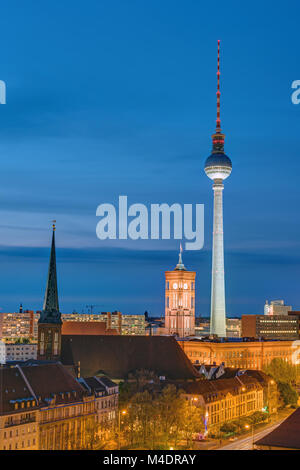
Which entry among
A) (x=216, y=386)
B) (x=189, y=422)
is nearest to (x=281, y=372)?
(x=216, y=386)

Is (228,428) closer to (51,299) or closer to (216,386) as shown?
(216,386)

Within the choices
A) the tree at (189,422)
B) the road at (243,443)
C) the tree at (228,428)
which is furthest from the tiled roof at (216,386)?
the road at (243,443)


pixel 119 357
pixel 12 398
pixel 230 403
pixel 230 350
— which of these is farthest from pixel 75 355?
pixel 230 350

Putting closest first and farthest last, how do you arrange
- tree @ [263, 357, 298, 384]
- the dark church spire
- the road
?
the road → the dark church spire → tree @ [263, 357, 298, 384]

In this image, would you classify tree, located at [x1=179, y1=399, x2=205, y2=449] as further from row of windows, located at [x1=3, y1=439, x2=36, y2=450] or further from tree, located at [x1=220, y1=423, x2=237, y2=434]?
row of windows, located at [x1=3, y1=439, x2=36, y2=450]

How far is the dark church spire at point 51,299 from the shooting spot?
124 metres

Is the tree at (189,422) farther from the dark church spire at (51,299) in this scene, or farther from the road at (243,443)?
the dark church spire at (51,299)

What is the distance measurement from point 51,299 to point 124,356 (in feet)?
73.4

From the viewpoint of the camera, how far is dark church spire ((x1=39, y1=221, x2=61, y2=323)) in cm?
12444

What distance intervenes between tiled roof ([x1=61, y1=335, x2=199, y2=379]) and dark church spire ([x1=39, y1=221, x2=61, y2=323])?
1229 centimetres

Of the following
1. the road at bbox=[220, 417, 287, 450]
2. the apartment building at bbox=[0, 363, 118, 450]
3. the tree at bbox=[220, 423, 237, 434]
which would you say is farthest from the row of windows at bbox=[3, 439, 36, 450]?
the tree at bbox=[220, 423, 237, 434]

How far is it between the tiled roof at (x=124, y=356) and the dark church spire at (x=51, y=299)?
12.3 metres

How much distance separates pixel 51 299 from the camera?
126m
